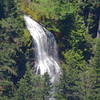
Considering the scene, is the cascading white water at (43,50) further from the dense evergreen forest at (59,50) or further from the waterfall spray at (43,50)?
the dense evergreen forest at (59,50)

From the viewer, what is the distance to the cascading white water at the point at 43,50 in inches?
3366

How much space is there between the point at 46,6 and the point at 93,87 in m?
13.6

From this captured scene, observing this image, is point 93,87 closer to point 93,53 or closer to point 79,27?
point 93,53

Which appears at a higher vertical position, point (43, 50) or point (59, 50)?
point (43, 50)

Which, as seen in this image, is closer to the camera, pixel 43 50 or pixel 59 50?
pixel 43 50

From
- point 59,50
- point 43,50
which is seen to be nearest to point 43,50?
point 43,50

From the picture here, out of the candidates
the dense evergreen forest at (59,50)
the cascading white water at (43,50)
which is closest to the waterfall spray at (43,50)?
the cascading white water at (43,50)

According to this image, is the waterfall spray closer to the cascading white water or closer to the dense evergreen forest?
the cascading white water

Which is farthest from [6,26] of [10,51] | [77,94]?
[77,94]

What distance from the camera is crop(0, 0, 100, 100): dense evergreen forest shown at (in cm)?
7812

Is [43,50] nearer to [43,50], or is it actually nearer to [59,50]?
[43,50]

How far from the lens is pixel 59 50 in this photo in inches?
3519

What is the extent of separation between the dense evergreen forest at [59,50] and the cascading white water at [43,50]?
0.85 meters

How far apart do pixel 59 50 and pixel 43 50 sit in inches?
126
